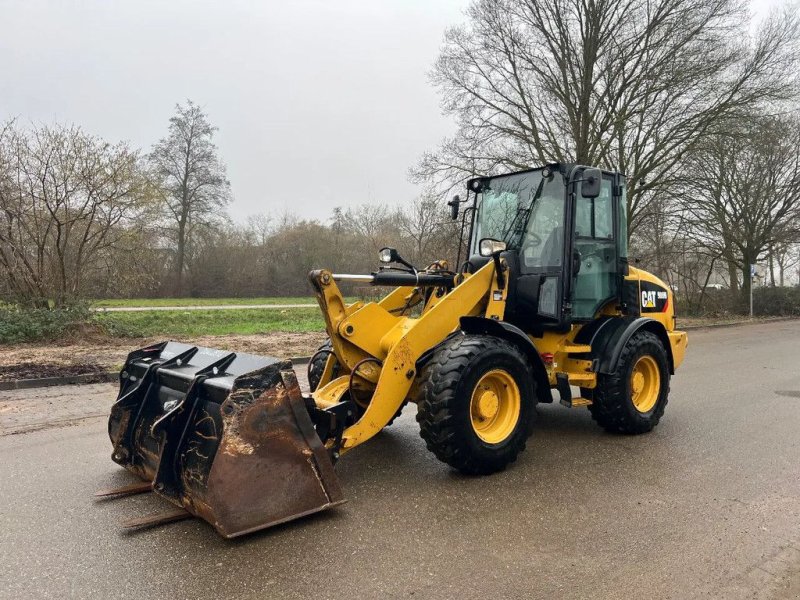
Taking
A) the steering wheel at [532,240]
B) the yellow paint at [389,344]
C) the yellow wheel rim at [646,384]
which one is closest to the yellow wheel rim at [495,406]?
the yellow paint at [389,344]

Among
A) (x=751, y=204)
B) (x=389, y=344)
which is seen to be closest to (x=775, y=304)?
(x=751, y=204)

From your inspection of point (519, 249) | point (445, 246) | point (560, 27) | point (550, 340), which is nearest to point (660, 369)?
point (550, 340)

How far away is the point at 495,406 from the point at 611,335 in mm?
1615

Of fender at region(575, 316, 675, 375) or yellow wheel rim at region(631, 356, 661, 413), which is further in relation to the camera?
yellow wheel rim at region(631, 356, 661, 413)

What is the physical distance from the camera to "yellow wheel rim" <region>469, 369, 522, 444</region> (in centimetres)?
436

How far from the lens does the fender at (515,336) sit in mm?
4523

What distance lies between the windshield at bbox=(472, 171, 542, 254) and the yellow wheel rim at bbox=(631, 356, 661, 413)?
178 cm

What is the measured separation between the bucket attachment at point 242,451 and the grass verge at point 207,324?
33.8 feet

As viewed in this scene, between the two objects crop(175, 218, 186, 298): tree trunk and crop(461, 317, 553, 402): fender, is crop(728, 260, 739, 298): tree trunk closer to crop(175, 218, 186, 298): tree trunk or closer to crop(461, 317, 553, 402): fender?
crop(461, 317, 553, 402): fender

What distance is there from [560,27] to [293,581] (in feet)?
62.8

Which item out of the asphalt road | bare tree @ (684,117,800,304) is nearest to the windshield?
the asphalt road

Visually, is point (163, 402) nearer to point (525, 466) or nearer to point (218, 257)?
point (525, 466)

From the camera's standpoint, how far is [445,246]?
1714cm

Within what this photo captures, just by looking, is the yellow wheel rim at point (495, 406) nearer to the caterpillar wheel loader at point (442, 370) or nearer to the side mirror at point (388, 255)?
the caterpillar wheel loader at point (442, 370)
